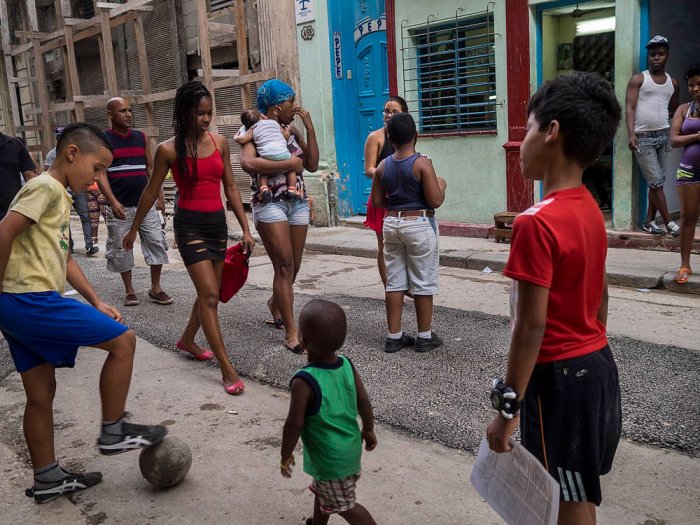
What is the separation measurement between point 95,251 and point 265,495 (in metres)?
8.01

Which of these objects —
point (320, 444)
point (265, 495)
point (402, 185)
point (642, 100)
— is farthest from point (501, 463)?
point (642, 100)

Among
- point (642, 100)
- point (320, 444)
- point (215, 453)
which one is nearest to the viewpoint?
point (320, 444)

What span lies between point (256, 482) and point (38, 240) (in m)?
1.41

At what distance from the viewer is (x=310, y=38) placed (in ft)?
35.7

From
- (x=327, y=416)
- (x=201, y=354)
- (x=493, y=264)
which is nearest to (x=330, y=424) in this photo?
(x=327, y=416)

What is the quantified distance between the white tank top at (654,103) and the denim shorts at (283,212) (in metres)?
4.29

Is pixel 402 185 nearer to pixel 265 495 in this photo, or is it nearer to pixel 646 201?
pixel 265 495

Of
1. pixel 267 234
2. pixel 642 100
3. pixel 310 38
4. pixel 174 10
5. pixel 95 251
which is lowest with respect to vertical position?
pixel 95 251

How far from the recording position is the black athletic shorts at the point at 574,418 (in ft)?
6.79

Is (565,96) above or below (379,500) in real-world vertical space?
above

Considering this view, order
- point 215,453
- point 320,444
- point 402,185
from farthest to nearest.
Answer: point 402,185 → point 215,453 → point 320,444

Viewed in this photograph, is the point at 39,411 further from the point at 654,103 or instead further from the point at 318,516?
the point at 654,103

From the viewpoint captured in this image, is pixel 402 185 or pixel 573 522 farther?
pixel 402 185

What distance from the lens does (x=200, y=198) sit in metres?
4.63
